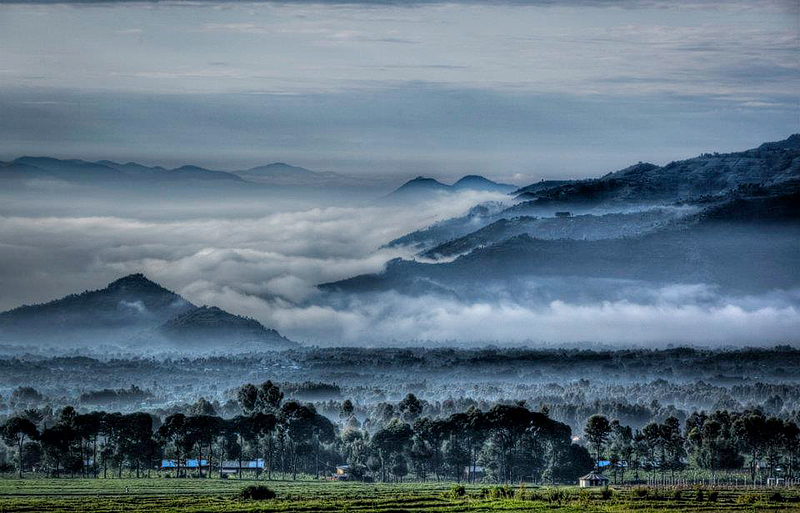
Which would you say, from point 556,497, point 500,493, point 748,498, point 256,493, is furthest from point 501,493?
point 256,493

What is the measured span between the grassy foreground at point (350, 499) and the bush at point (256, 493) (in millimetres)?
1320

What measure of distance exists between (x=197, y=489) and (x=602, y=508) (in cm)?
5176

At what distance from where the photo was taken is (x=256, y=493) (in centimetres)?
17125

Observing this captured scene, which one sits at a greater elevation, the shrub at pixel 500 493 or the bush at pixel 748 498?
the shrub at pixel 500 493

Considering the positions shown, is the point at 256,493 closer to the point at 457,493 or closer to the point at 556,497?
the point at 457,493

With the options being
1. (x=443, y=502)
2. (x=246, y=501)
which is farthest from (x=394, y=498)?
(x=246, y=501)

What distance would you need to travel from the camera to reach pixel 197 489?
187 metres

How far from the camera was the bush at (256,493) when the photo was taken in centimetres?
17062

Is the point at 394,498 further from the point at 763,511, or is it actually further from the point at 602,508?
the point at 763,511

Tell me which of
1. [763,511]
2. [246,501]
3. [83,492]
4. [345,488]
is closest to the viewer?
[763,511]

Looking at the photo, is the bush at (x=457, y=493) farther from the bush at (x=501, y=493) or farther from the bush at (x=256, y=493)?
the bush at (x=256, y=493)

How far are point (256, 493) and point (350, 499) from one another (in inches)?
406

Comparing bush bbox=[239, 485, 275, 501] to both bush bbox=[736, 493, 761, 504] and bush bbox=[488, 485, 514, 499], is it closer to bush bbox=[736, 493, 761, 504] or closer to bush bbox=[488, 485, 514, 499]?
bush bbox=[488, 485, 514, 499]

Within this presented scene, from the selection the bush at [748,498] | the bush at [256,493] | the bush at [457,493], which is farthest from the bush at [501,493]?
the bush at [256,493]
